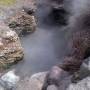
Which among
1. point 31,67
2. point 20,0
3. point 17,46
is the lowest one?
point 31,67

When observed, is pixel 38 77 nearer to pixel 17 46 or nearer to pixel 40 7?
pixel 17 46

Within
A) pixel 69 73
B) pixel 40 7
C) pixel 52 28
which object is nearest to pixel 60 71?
pixel 69 73

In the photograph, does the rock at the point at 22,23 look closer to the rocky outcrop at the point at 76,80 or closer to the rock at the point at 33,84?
the rocky outcrop at the point at 76,80

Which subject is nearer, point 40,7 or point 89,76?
point 89,76

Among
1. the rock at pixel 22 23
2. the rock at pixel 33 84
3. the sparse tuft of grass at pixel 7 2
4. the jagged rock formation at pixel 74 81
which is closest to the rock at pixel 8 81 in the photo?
the rock at pixel 33 84

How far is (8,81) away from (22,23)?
381cm

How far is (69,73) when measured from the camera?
27.8 feet

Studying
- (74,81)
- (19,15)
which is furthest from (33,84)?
(19,15)

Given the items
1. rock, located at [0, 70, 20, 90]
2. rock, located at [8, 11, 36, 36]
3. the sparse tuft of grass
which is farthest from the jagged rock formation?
the sparse tuft of grass

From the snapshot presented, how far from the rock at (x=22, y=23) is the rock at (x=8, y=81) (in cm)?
315

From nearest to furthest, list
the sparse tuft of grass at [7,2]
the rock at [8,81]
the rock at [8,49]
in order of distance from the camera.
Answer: the rock at [8,81] → the rock at [8,49] → the sparse tuft of grass at [7,2]

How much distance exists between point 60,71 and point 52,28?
485 centimetres

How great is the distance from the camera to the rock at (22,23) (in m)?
12.1

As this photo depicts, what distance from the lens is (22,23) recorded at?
1237cm
